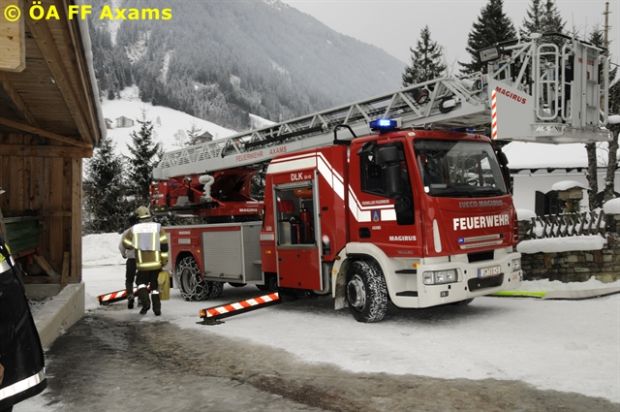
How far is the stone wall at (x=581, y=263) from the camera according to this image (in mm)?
10375

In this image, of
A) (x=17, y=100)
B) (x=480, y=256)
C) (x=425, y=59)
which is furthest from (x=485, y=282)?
(x=425, y=59)

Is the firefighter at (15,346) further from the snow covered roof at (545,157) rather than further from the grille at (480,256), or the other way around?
the snow covered roof at (545,157)

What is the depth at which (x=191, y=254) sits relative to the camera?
11055 mm

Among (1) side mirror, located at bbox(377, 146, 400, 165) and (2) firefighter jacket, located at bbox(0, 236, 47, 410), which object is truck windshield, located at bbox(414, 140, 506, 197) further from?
(2) firefighter jacket, located at bbox(0, 236, 47, 410)

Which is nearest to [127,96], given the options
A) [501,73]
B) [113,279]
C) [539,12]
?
[539,12]

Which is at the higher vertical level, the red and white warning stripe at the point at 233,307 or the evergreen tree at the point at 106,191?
the evergreen tree at the point at 106,191

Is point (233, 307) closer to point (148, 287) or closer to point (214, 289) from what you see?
point (148, 287)

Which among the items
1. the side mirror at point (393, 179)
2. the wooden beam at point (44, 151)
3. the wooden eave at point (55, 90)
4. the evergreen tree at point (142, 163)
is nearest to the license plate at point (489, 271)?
the side mirror at point (393, 179)

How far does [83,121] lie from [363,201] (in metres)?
4.29

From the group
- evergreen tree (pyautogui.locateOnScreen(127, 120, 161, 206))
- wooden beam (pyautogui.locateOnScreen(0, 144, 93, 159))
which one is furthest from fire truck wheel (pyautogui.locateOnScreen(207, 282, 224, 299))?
evergreen tree (pyautogui.locateOnScreen(127, 120, 161, 206))

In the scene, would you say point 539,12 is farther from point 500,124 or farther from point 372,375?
point 372,375

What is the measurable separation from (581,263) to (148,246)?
7.60 meters

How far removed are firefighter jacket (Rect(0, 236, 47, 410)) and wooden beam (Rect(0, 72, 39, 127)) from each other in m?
4.38

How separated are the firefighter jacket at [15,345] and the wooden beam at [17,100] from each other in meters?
4.38
